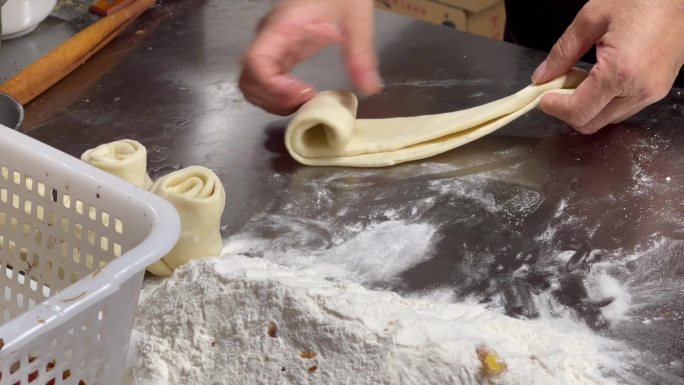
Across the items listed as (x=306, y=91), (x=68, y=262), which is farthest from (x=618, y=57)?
(x=68, y=262)

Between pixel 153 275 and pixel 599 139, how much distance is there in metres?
0.97

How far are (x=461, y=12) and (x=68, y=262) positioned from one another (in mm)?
2333

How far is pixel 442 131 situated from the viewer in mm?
1713

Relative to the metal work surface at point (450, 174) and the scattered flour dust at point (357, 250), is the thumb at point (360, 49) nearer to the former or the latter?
the metal work surface at point (450, 174)

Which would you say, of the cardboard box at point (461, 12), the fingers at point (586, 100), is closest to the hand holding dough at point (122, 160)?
the fingers at point (586, 100)

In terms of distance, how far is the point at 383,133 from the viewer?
175cm

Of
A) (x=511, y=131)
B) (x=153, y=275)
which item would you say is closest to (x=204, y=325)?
(x=153, y=275)

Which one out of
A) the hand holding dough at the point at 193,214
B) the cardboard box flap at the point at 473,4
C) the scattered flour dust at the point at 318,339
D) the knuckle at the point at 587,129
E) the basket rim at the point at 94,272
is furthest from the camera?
the cardboard box flap at the point at 473,4

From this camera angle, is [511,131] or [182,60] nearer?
[511,131]

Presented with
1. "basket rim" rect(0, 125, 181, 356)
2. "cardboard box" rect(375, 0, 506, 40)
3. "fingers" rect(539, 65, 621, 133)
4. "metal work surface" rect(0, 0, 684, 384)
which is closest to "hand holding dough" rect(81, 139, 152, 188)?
"metal work surface" rect(0, 0, 684, 384)

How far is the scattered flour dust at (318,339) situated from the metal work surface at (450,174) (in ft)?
0.40

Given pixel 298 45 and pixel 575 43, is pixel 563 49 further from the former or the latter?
pixel 298 45

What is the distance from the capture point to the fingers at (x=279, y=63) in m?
1.71

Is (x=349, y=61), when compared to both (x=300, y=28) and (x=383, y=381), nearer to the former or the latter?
(x=300, y=28)
